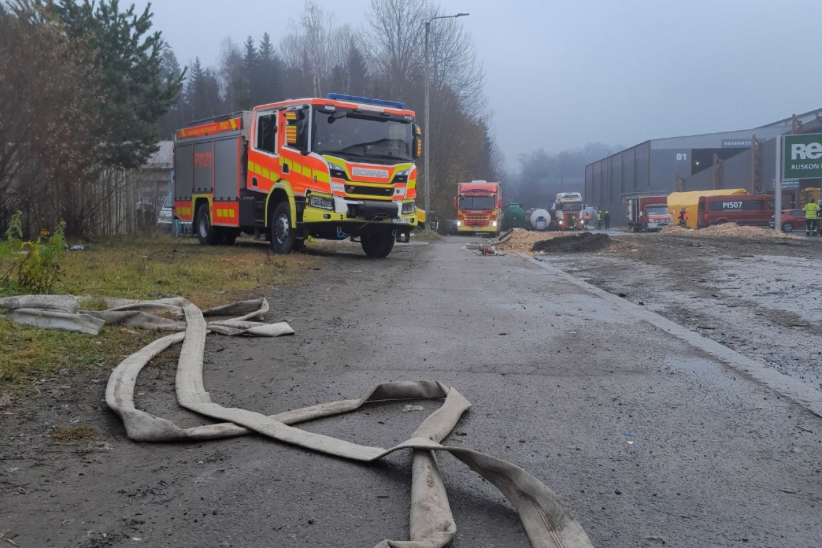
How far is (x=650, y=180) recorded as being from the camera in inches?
3275

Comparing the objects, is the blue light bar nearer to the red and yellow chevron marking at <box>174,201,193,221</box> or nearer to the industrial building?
the red and yellow chevron marking at <box>174,201,193,221</box>

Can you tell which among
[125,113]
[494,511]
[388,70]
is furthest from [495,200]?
[494,511]

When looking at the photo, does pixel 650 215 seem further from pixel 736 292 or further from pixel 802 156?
pixel 736 292

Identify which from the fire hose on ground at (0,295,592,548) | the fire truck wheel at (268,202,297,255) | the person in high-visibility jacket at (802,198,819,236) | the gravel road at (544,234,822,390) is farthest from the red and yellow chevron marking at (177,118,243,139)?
the person in high-visibility jacket at (802,198,819,236)

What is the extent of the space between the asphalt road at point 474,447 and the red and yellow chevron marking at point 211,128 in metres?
13.3

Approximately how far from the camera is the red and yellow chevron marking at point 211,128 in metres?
19.6

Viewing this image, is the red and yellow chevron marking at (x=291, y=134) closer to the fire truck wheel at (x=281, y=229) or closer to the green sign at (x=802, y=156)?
the fire truck wheel at (x=281, y=229)

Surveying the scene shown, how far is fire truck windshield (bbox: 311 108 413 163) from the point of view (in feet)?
55.0

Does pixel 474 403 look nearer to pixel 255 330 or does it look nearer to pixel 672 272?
pixel 255 330

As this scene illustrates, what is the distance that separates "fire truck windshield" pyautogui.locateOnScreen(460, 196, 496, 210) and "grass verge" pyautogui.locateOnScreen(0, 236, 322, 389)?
91.3ft

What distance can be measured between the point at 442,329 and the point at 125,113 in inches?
598

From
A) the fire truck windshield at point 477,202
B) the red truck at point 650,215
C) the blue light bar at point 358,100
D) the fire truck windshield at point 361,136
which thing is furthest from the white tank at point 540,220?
the fire truck windshield at point 361,136

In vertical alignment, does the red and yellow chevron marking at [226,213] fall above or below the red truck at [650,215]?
below

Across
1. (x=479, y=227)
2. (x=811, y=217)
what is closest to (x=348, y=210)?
(x=479, y=227)
